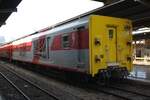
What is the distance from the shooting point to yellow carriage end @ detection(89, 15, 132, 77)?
12836mm

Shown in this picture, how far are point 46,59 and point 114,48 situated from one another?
5877mm

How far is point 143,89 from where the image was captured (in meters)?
13.3

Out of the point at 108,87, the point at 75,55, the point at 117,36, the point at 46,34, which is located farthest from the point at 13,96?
the point at 46,34

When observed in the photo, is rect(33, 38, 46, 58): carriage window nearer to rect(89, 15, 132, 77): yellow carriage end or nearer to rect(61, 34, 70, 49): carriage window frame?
Answer: rect(61, 34, 70, 49): carriage window frame

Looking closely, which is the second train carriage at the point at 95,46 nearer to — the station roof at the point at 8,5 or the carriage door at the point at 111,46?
the carriage door at the point at 111,46

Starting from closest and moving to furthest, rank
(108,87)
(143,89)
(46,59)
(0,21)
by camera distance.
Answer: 1. (143,89)
2. (108,87)
3. (46,59)
4. (0,21)

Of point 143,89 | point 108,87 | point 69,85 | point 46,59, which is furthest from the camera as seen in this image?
point 46,59

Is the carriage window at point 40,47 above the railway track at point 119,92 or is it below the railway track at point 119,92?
above

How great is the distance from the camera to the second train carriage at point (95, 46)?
42.2 ft

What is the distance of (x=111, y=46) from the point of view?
13680mm

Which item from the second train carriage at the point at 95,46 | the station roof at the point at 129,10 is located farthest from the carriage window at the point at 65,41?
the station roof at the point at 129,10

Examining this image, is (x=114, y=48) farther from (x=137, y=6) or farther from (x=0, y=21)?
(x=0, y=21)

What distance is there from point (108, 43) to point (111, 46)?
22 centimetres

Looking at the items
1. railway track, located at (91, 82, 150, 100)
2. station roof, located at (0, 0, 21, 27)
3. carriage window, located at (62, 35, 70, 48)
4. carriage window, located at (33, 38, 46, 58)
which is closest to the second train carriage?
carriage window, located at (62, 35, 70, 48)
